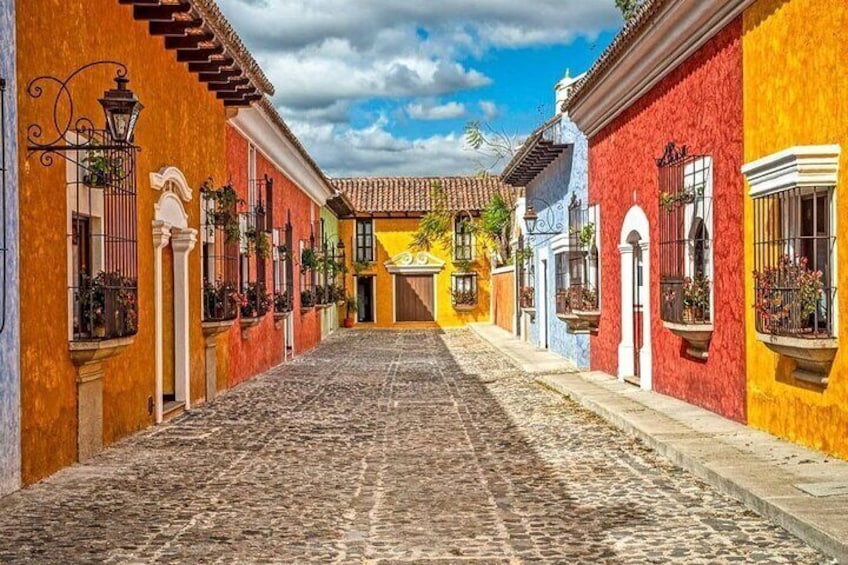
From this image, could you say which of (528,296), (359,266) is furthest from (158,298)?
(359,266)

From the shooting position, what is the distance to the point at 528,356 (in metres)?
22.9

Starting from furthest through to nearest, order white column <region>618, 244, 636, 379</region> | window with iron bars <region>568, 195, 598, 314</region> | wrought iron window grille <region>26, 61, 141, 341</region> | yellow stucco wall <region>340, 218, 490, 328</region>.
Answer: yellow stucco wall <region>340, 218, 490, 328</region>
window with iron bars <region>568, 195, 598, 314</region>
white column <region>618, 244, 636, 379</region>
wrought iron window grille <region>26, 61, 141, 341</region>

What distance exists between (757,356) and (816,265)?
4.81 ft

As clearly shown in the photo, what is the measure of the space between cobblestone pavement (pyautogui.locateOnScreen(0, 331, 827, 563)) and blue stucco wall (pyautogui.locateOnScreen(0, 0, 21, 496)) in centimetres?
27

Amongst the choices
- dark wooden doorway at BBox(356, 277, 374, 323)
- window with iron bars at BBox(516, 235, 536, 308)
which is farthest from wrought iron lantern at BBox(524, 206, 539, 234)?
dark wooden doorway at BBox(356, 277, 374, 323)

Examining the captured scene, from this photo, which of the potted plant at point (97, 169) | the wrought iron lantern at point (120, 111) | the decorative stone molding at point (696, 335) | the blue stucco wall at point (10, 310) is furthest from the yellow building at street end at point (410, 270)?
the blue stucco wall at point (10, 310)

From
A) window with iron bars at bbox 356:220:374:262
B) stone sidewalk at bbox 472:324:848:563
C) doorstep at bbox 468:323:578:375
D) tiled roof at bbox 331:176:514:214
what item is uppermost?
tiled roof at bbox 331:176:514:214

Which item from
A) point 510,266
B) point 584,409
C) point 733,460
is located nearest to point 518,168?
point 510,266

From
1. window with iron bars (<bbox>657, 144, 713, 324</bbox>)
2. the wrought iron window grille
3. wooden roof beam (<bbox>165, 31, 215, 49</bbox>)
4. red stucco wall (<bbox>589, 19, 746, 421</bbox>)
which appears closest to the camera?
the wrought iron window grille

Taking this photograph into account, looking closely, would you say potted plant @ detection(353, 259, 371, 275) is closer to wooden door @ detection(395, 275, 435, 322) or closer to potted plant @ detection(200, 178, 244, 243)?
wooden door @ detection(395, 275, 435, 322)

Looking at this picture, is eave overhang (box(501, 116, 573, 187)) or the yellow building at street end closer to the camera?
eave overhang (box(501, 116, 573, 187))

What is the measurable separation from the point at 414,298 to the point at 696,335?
33.7 meters

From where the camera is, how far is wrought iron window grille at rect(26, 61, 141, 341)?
8.62 metres

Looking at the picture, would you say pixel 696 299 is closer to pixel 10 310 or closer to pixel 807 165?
pixel 807 165
